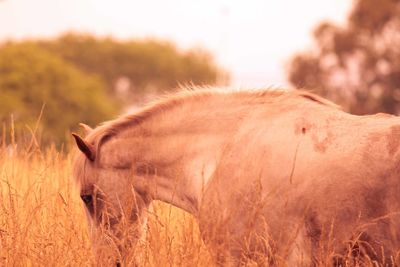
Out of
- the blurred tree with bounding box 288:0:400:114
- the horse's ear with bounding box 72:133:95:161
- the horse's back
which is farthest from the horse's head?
the blurred tree with bounding box 288:0:400:114

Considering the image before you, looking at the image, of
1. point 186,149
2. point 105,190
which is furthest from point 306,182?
point 105,190

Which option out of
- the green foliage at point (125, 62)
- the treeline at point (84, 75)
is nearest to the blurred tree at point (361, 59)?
the treeline at point (84, 75)

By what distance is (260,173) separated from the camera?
5082 millimetres

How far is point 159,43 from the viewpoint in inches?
2456

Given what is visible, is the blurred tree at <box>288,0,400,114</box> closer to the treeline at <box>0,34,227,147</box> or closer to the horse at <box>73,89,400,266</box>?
the treeline at <box>0,34,227,147</box>

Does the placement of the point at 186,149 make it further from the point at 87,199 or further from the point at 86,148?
the point at 87,199

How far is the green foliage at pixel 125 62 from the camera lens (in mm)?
57062

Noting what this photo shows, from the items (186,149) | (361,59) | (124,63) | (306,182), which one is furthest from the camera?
(124,63)

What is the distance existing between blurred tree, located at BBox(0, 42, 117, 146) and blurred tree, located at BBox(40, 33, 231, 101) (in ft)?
39.6

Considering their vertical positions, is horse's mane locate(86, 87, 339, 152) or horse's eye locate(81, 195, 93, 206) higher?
horse's mane locate(86, 87, 339, 152)

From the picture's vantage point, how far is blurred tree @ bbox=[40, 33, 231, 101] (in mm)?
57062

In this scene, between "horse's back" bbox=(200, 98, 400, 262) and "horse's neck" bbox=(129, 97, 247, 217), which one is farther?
"horse's neck" bbox=(129, 97, 247, 217)

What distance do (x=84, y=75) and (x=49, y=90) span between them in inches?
284

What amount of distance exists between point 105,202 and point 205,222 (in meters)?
0.92
